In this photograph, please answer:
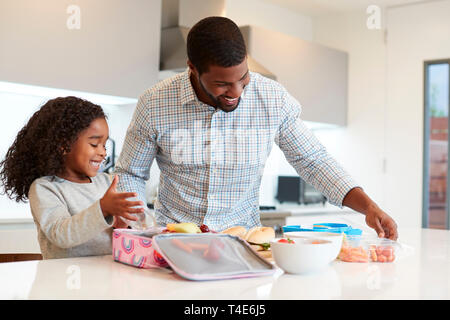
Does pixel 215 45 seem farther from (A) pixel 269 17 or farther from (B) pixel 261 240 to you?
(A) pixel 269 17

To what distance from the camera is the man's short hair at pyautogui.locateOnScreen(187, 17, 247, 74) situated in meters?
1.29

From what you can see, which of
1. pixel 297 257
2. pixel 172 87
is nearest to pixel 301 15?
pixel 172 87

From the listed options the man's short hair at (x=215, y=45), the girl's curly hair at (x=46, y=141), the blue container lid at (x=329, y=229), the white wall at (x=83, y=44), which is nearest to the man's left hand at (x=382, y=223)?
the blue container lid at (x=329, y=229)

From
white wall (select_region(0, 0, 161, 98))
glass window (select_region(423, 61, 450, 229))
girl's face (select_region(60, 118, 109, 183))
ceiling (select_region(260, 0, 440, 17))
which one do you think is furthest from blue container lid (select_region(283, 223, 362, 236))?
ceiling (select_region(260, 0, 440, 17))

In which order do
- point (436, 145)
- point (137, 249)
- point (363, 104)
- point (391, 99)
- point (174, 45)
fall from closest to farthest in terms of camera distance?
point (137, 249) < point (174, 45) < point (436, 145) < point (391, 99) < point (363, 104)

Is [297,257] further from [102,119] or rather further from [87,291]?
[102,119]

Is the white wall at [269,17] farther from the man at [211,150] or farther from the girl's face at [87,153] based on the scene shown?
the girl's face at [87,153]

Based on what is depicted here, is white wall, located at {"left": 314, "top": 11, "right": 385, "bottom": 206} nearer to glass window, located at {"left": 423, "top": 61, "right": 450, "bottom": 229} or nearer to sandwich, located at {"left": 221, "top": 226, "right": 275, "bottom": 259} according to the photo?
glass window, located at {"left": 423, "top": 61, "right": 450, "bottom": 229}

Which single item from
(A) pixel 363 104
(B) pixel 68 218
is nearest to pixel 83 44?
(B) pixel 68 218

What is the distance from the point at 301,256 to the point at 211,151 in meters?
0.63

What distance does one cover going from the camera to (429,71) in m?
4.14

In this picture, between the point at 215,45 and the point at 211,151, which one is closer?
the point at 215,45

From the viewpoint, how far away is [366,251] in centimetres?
120
